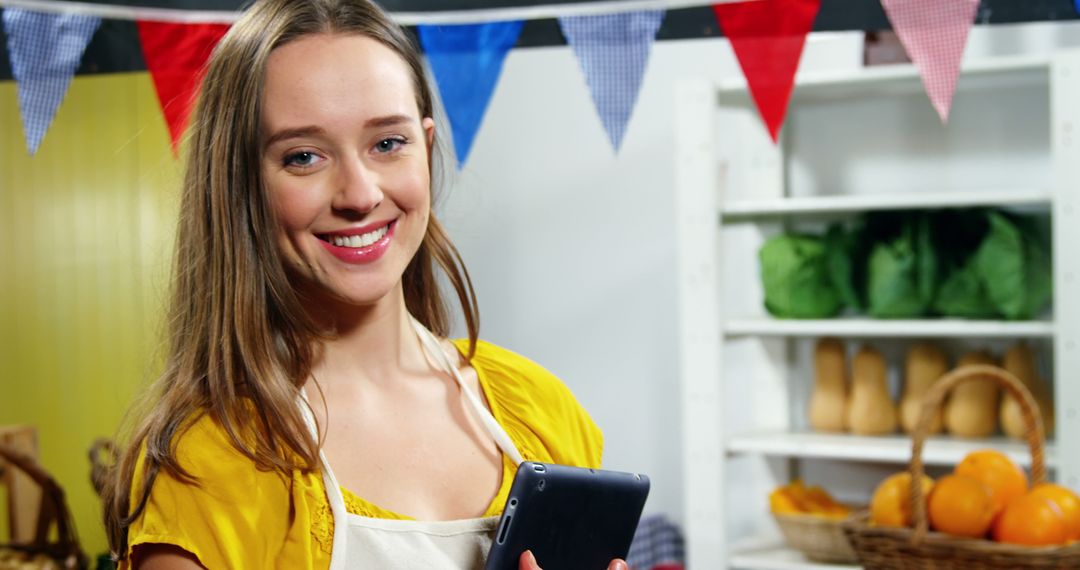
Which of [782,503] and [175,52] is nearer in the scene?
[175,52]

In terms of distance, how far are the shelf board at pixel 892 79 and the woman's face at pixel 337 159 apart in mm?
2208

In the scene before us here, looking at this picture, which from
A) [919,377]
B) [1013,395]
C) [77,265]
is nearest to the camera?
[1013,395]

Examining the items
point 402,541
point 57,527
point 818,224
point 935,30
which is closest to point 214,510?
point 402,541

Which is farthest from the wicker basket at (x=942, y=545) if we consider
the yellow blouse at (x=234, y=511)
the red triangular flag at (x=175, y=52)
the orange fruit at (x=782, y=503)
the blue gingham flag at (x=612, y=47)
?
the red triangular flag at (x=175, y=52)

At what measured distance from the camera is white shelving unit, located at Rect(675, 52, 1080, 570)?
295 cm

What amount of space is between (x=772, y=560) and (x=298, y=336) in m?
2.48

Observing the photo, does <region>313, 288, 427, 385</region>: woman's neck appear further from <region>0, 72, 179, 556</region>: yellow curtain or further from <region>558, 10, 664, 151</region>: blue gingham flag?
<region>0, 72, 179, 556</region>: yellow curtain

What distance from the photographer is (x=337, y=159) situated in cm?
108

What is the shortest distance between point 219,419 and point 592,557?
14.5 inches

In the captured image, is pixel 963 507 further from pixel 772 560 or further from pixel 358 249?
pixel 772 560

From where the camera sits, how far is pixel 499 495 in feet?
3.86

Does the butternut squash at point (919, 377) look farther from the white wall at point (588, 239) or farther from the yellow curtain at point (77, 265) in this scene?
the yellow curtain at point (77, 265)

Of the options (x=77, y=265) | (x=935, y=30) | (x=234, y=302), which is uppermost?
(x=935, y=30)

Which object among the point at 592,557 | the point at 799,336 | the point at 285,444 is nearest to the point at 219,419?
the point at 285,444
